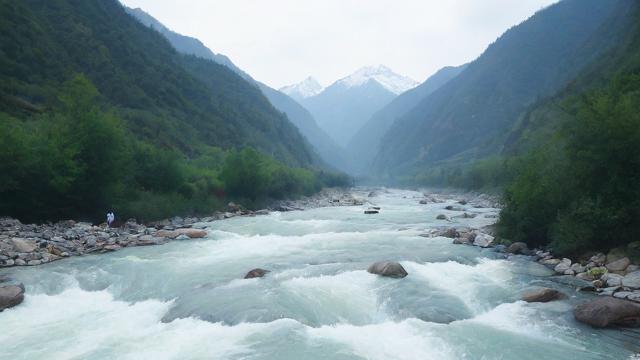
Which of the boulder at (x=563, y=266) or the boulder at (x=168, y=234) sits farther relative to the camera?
the boulder at (x=168, y=234)

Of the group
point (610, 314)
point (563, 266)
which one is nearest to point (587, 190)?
point (563, 266)

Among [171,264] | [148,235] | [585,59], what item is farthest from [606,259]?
[585,59]

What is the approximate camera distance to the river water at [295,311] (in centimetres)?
1134

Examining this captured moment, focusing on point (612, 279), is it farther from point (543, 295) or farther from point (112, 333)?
point (112, 333)

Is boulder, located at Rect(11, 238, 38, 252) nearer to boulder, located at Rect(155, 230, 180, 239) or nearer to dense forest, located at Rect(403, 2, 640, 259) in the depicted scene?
boulder, located at Rect(155, 230, 180, 239)

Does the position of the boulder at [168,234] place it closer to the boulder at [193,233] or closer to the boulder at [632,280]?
the boulder at [193,233]

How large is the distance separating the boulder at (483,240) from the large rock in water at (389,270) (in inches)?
340

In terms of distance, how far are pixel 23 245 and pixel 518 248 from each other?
24.0m

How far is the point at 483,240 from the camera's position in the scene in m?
25.0

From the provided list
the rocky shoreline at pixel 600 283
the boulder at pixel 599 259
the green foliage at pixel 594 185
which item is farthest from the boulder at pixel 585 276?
the green foliage at pixel 594 185

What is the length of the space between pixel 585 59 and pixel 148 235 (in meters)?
152

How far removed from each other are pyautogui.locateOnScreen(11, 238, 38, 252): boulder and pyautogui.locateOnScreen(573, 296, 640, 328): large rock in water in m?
22.7

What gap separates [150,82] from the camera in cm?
9469

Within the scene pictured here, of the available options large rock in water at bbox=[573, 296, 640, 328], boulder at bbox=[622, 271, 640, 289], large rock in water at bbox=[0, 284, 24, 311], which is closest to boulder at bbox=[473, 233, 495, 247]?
boulder at bbox=[622, 271, 640, 289]
